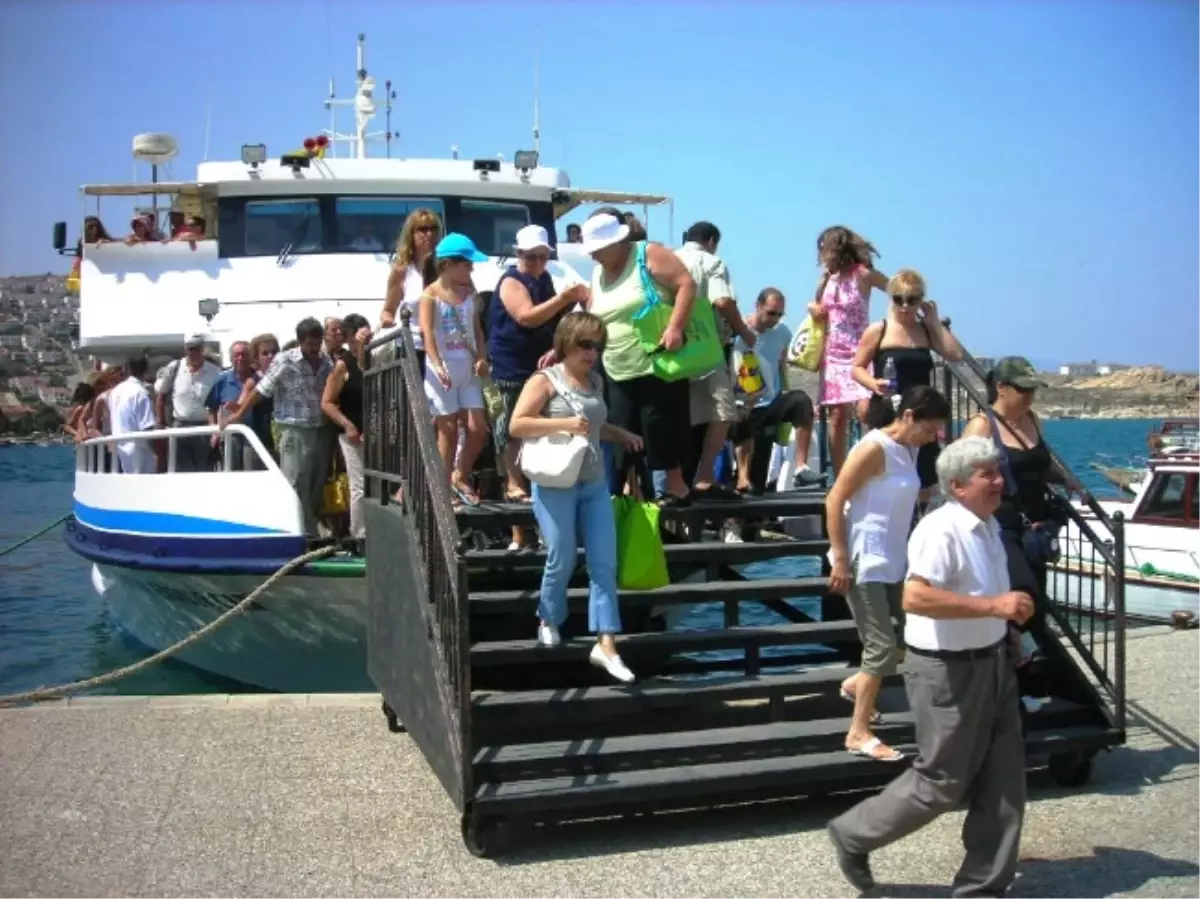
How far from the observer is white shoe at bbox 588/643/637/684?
6.05 metres

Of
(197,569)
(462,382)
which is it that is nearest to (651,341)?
(462,382)

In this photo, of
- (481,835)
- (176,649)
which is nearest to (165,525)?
(176,649)

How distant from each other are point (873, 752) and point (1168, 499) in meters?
13.7

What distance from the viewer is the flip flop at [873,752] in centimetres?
588

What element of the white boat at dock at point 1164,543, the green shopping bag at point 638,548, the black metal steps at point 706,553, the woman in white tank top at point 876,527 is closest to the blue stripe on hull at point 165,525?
the black metal steps at point 706,553

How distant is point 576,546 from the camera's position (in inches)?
245

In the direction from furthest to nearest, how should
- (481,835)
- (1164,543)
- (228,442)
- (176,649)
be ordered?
(1164,543) < (228,442) < (176,649) < (481,835)

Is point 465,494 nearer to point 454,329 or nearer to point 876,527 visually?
point 454,329

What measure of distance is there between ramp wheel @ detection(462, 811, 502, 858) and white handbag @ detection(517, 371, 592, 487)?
59.4 inches

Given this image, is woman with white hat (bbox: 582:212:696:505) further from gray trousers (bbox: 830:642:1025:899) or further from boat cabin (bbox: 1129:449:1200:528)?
boat cabin (bbox: 1129:449:1200:528)

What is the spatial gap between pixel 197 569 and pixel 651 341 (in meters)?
4.51

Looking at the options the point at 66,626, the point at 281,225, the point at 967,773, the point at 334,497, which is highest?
the point at 281,225

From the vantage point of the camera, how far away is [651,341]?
7.01 m

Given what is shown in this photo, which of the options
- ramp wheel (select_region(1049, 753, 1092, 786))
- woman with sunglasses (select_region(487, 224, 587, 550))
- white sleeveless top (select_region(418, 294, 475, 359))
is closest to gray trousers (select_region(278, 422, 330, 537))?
woman with sunglasses (select_region(487, 224, 587, 550))
